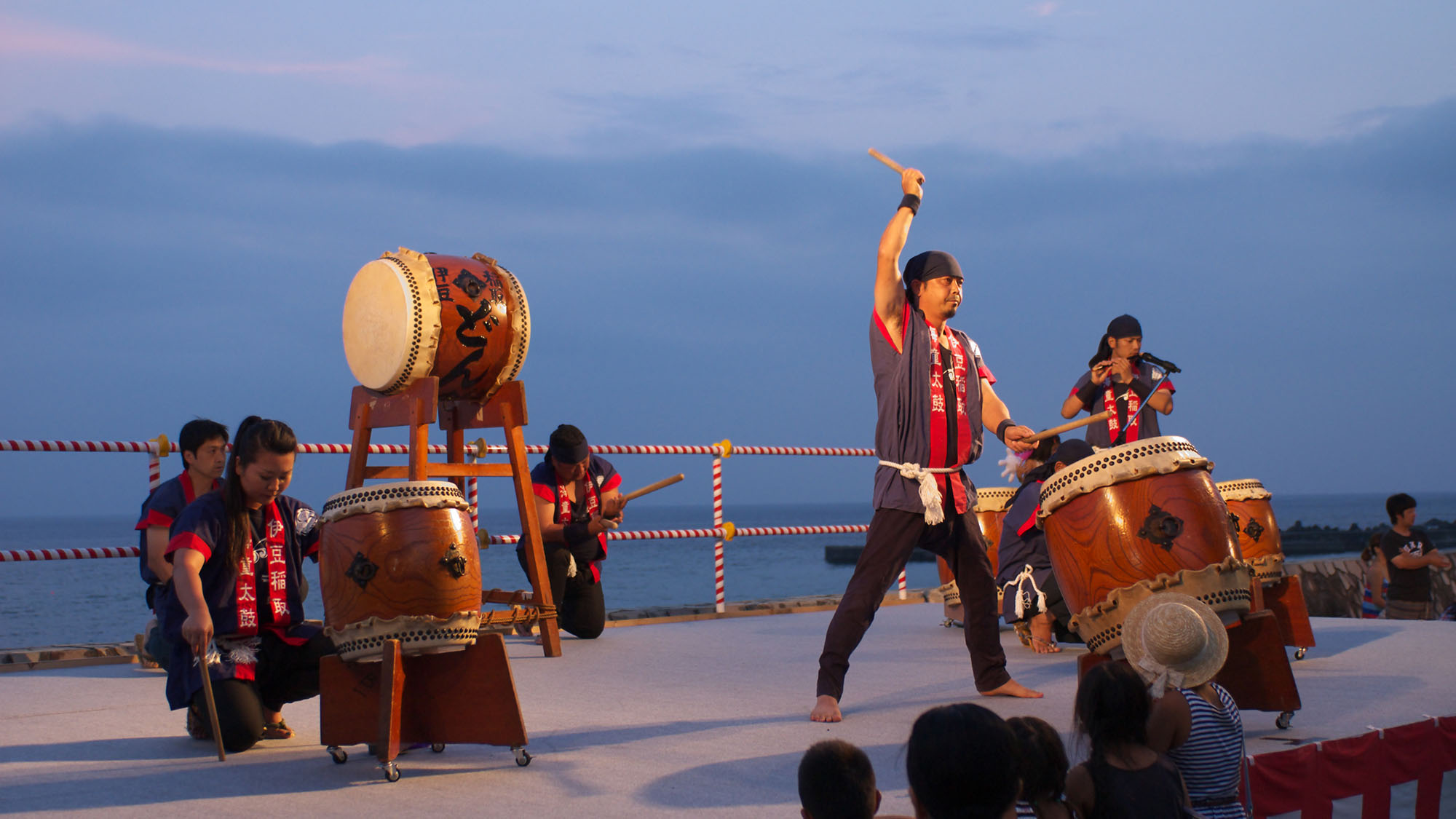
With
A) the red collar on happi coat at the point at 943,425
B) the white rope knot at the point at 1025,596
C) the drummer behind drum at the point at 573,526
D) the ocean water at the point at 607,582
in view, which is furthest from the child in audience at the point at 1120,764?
the ocean water at the point at 607,582

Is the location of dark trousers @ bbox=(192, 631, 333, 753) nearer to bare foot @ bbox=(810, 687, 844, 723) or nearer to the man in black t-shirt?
bare foot @ bbox=(810, 687, 844, 723)

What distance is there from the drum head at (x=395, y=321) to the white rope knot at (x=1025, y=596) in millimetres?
2613

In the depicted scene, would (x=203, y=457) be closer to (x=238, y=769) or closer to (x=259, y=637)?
(x=259, y=637)

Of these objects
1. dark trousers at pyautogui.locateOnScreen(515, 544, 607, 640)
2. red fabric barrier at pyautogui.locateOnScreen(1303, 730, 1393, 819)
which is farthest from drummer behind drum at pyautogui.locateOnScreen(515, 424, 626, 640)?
red fabric barrier at pyautogui.locateOnScreen(1303, 730, 1393, 819)

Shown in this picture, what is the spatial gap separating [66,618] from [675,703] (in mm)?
35116

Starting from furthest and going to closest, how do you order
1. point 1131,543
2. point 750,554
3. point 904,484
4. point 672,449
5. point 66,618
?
point 750,554
point 66,618
point 672,449
point 904,484
point 1131,543

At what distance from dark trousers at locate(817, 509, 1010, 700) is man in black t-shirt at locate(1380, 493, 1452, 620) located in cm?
445

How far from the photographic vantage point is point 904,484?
370 centimetres

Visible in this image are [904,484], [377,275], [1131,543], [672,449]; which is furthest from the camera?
[672,449]

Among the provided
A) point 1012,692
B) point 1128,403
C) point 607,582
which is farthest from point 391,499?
point 607,582

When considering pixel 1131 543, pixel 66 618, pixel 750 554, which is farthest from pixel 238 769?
pixel 750 554

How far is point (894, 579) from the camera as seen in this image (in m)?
3.78

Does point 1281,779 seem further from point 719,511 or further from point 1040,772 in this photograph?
point 719,511

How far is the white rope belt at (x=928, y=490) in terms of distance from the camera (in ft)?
11.9
